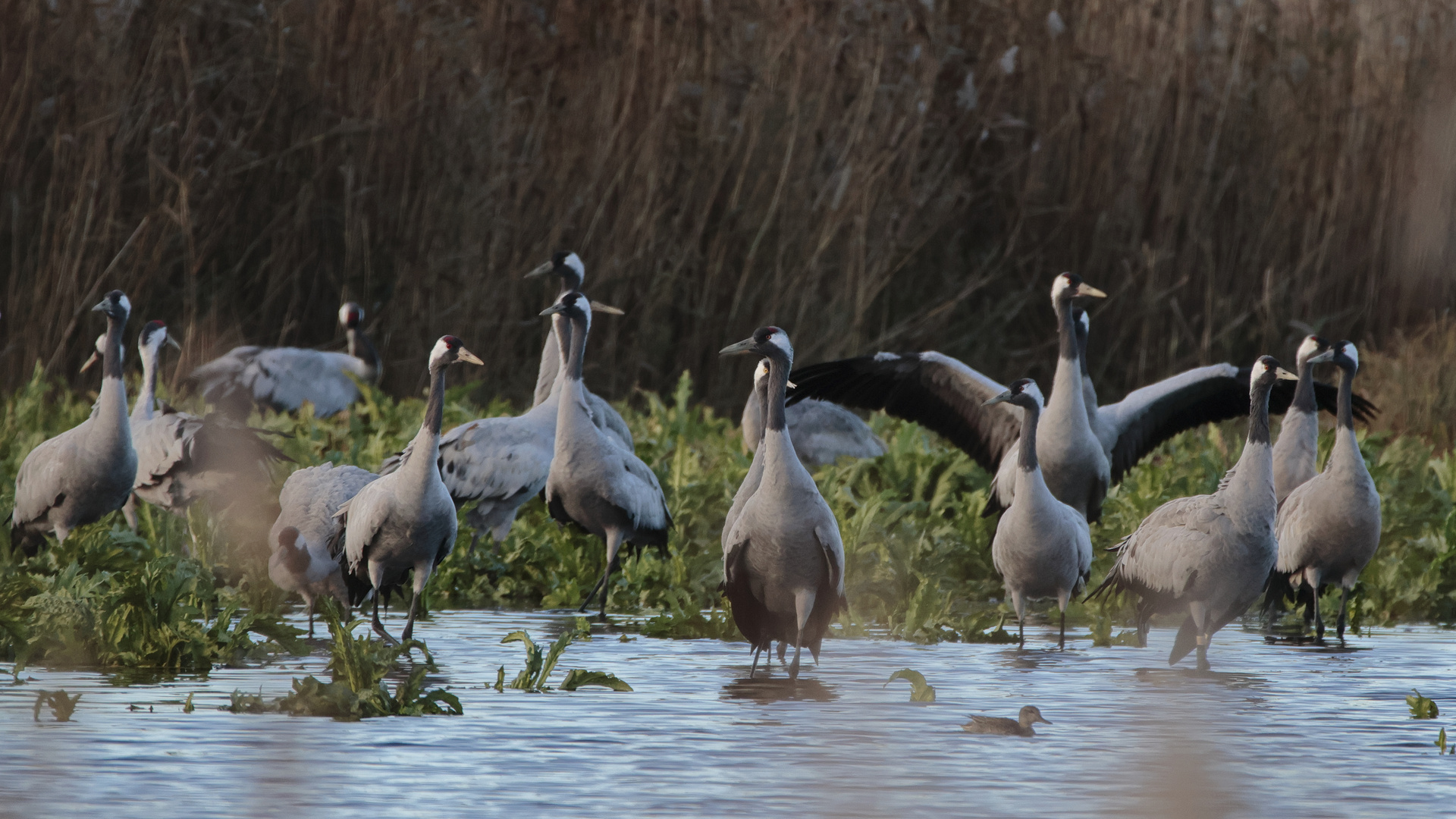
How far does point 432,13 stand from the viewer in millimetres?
12828

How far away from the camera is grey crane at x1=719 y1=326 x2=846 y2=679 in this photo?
6.61 m

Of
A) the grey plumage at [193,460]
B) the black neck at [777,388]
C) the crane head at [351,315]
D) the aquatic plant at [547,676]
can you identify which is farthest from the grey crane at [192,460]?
the crane head at [351,315]

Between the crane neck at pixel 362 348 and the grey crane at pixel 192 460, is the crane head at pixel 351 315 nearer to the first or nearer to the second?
the crane neck at pixel 362 348

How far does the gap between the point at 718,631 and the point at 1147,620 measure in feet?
5.40

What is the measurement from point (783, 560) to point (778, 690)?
44 centimetres

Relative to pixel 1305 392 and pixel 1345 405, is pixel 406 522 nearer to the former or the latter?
pixel 1345 405

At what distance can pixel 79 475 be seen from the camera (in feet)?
27.0

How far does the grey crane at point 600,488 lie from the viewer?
8.49 m

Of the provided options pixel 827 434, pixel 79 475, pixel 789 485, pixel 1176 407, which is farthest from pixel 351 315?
pixel 789 485

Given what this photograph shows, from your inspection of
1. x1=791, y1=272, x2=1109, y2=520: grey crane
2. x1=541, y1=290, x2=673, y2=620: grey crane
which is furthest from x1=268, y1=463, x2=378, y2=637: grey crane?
x1=791, y1=272, x2=1109, y2=520: grey crane

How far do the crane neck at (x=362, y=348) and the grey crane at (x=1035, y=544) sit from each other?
5.61 meters

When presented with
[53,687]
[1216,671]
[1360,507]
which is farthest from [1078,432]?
[53,687]

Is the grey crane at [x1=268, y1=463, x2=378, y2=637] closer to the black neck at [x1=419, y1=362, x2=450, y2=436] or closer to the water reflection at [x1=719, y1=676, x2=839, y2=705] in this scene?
the black neck at [x1=419, y1=362, x2=450, y2=436]

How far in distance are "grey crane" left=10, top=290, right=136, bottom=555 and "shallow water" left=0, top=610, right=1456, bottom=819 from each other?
1853mm
